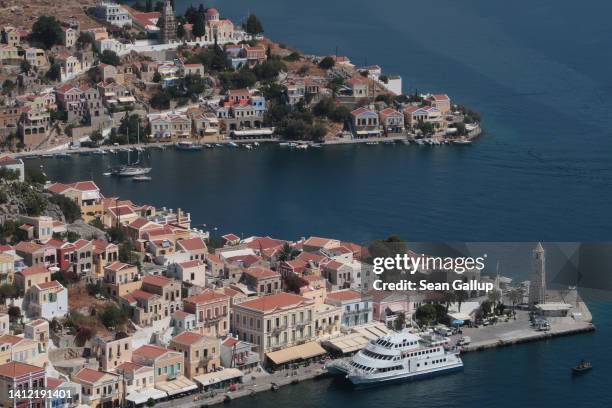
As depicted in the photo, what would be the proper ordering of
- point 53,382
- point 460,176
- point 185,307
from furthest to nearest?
point 460,176 → point 185,307 → point 53,382

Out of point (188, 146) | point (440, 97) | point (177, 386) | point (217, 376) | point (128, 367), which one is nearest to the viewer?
point (128, 367)

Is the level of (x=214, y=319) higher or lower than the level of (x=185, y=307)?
lower

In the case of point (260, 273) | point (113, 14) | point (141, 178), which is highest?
point (113, 14)

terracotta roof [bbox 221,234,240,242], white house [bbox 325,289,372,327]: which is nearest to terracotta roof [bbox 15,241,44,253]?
terracotta roof [bbox 221,234,240,242]

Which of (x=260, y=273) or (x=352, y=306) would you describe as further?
(x=260, y=273)

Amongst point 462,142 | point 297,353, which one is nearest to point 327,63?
point 462,142

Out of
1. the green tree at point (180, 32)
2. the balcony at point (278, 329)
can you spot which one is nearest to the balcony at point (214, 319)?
the balcony at point (278, 329)

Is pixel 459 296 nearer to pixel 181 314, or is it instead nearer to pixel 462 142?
pixel 181 314
